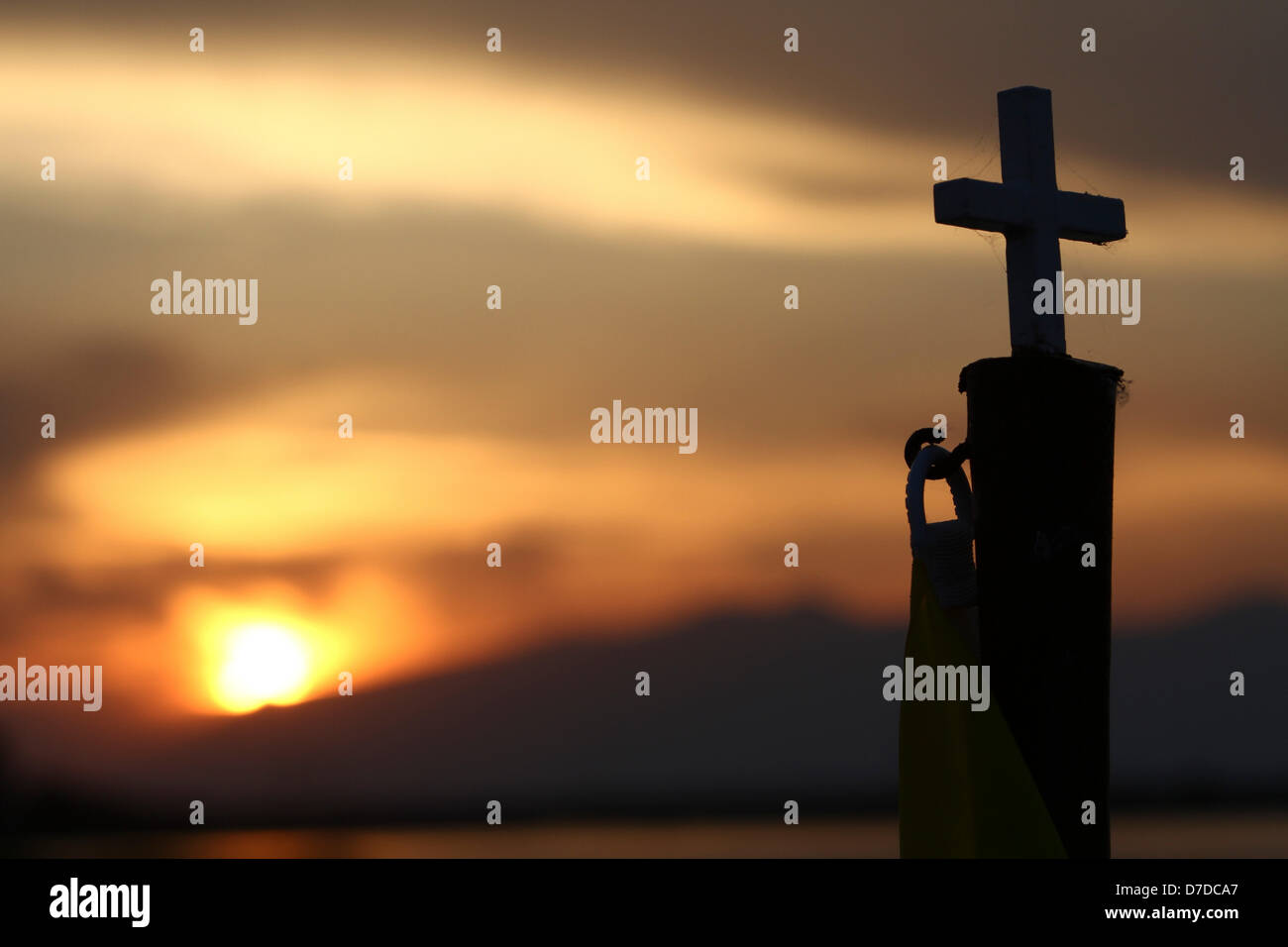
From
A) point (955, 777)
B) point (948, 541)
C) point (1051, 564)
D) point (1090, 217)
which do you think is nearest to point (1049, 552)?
point (1051, 564)

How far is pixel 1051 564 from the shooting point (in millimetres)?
7488

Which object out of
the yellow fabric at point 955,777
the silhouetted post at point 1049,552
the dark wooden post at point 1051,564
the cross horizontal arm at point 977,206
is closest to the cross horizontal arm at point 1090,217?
the cross horizontal arm at point 977,206

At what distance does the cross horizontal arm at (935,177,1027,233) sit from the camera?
8258 mm

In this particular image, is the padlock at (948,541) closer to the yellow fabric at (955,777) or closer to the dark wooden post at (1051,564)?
the yellow fabric at (955,777)

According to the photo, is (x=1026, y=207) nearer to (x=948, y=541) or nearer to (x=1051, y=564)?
(x=948, y=541)

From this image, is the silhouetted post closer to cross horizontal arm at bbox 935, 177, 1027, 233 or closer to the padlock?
the padlock

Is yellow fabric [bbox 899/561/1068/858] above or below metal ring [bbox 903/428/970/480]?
below

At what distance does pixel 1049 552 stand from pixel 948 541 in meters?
0.71

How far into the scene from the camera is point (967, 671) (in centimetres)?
785

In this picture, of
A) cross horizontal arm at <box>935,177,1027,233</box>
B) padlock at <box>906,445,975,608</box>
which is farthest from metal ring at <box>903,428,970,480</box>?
cross horizontal arm at <box>935,177,1027,233</box>
